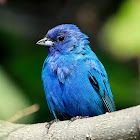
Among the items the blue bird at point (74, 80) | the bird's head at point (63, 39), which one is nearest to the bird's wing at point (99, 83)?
the blue bird at point (74, 80)

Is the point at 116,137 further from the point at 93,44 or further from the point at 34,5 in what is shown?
the point at 34,5

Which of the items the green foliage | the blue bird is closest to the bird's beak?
the blue bird

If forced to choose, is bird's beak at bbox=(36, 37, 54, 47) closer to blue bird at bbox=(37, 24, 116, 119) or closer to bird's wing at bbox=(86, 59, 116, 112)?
blue bird at bbox=(37, 24, 116, 119)

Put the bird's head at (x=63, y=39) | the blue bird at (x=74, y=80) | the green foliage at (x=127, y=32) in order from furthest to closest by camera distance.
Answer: the green foliage at (x=127, y=32)
the bird's head at (x=63, y=39)
the blue bird at (x=74, y=80)

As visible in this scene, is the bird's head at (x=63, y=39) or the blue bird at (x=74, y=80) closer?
the blue bird at (x=74, y=80)

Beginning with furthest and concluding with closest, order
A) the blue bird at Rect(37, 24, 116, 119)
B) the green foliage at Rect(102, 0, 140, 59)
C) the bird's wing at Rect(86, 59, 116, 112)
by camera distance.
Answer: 1. the green foliage at Rect(102, 0, 140, 59)
2. the bird's wing at Rect(86, 59, 116, 112)
3. the blue bird at Rect(37, 24, 116, 119)

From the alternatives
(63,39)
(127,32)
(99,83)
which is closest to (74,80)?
(99,83)

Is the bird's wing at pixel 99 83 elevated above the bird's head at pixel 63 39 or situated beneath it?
situated beneath

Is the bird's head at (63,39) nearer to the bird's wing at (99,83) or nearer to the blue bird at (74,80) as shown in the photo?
the blue bird at (74,80)

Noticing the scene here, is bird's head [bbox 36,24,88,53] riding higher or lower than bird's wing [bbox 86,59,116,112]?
higher
